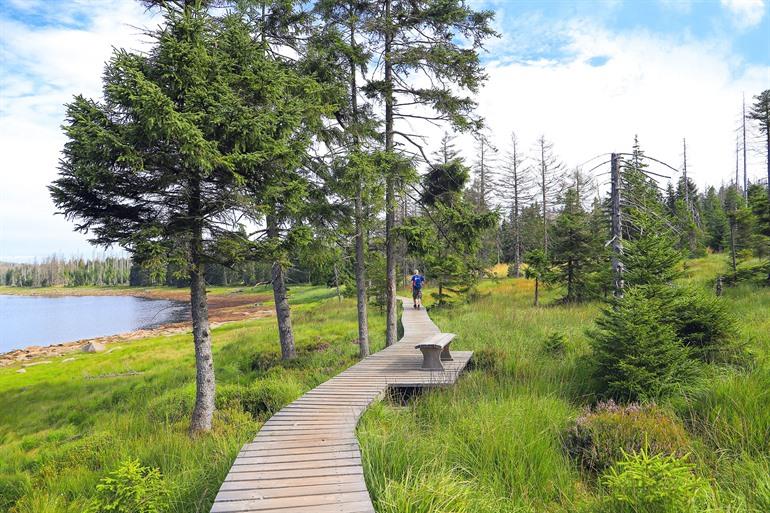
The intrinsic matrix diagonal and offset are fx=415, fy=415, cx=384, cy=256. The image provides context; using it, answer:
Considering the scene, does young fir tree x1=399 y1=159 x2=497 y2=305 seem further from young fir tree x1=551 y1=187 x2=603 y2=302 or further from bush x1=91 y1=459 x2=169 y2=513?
young fir tree x1=551 y1=187 x2=603 y2=302

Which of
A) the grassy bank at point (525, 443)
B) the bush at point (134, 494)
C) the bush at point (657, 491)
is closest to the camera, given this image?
the bush at point (657, 491)

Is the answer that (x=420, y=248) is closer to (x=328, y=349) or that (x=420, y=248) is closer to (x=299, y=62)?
(x=328, y=349)

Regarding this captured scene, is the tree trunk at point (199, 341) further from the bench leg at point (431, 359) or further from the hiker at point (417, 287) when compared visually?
the hiker at point (417, 287)

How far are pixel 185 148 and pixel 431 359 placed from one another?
242 inches

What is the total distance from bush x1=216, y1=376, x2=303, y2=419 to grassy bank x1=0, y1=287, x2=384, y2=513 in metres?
0.03

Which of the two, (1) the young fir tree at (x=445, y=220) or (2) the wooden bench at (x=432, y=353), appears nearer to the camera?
(2) the wooden bench at (x=432, y=353)

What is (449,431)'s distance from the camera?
17.0 feet

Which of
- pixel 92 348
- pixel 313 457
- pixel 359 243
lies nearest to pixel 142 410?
pixel 359 243

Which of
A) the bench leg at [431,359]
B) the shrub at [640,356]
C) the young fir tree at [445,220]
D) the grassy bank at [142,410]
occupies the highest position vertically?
the young fir tree at [445,220]

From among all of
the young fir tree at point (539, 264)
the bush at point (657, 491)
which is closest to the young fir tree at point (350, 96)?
the bush at point (657, 491)

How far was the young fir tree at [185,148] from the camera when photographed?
610 centimetres

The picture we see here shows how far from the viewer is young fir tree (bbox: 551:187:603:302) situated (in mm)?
18953

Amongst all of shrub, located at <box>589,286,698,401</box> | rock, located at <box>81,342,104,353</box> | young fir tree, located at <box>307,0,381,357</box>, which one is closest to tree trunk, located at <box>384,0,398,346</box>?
young fir tree, located at <box>307,0,381,357</box>

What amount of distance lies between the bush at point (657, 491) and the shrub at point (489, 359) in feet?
17.1
